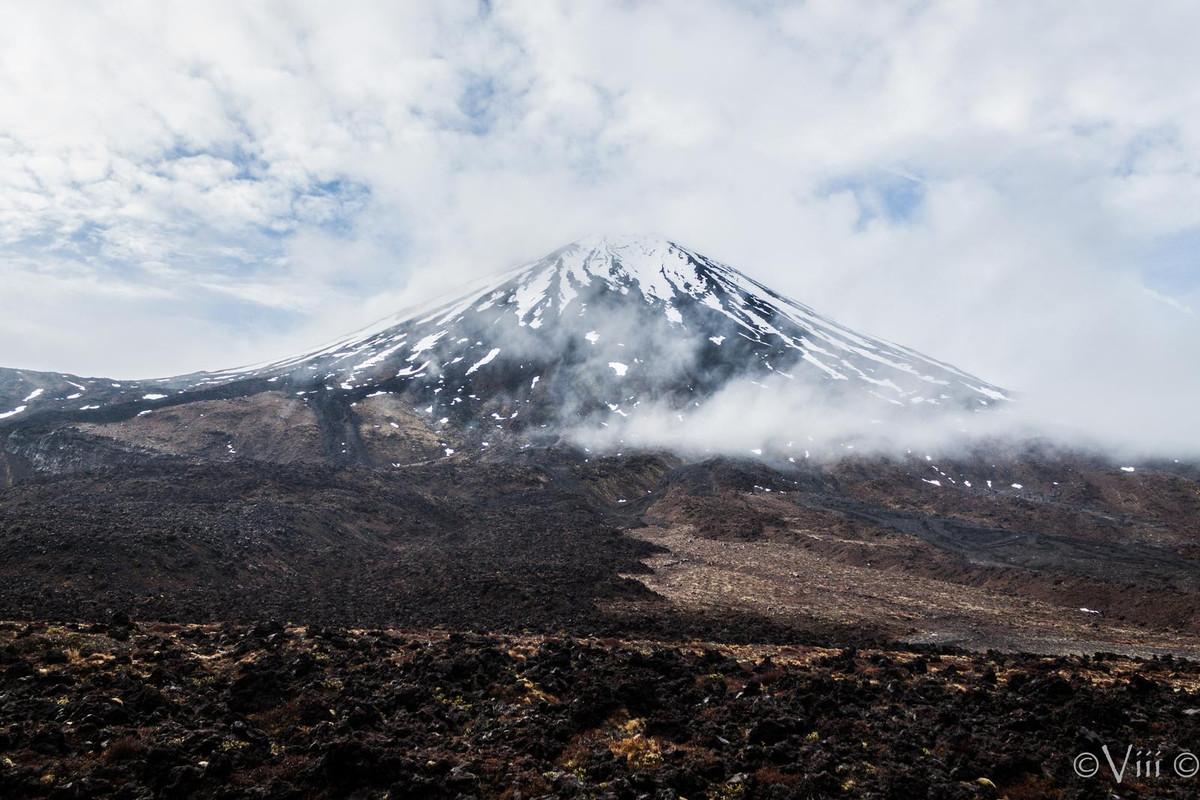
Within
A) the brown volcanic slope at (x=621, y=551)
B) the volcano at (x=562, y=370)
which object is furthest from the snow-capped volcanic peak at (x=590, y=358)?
the brown volcanic slope at (x=621, y=551)

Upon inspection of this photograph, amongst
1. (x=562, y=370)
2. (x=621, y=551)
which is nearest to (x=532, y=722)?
(x=621, y=551)

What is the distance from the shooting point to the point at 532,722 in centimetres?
1048

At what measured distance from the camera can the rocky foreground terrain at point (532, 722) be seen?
8.08 metres

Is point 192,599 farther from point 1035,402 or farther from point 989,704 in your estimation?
point 1035,402

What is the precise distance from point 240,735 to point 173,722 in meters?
1.15

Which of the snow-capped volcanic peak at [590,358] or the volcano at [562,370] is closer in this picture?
the volcano at [562,370]

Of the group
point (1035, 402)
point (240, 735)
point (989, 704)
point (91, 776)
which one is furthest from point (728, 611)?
point (1035, 402)
